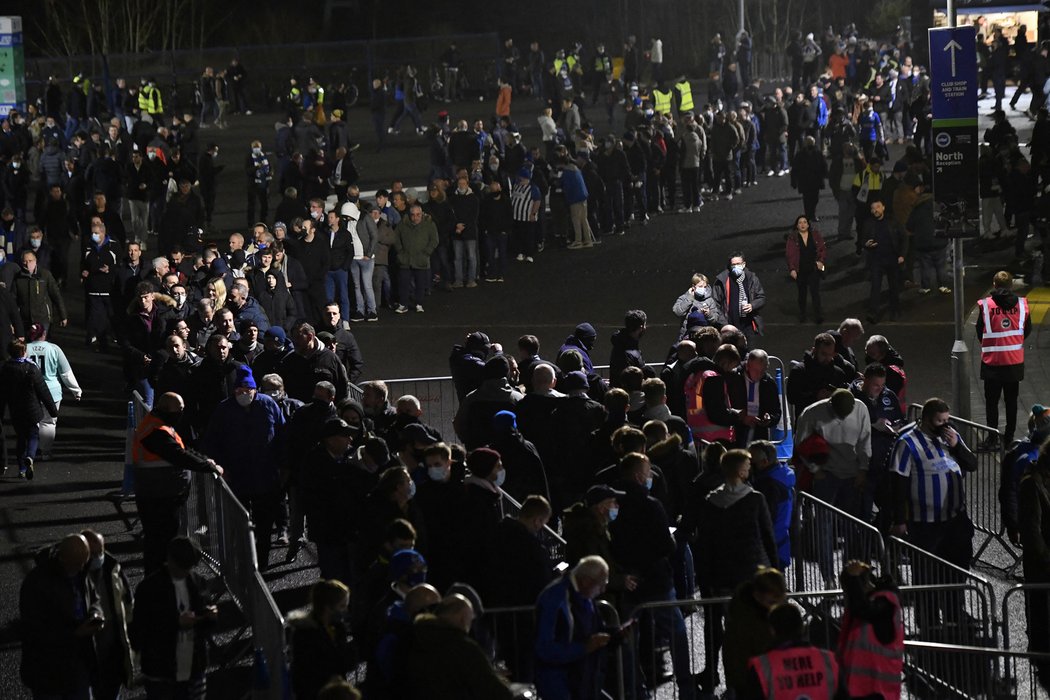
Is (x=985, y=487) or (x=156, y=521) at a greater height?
(x=156, y=521)

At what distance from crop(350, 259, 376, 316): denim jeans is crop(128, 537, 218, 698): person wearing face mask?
601 inches

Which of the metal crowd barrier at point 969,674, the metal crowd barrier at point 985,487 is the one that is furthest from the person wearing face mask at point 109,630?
the metal crowd barrier at point 985,487

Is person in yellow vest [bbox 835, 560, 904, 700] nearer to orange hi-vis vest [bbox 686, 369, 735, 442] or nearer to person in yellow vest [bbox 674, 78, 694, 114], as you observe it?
orange hi-vis vest [bbox 686, 369, 735, 442]

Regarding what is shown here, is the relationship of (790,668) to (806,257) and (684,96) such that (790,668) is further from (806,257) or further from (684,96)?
(684,96)

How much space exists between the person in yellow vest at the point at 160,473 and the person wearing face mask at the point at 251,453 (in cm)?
44

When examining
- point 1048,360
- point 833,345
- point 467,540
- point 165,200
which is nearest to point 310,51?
point 165,200

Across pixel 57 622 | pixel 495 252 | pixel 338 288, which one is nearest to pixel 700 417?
pixel 57 622

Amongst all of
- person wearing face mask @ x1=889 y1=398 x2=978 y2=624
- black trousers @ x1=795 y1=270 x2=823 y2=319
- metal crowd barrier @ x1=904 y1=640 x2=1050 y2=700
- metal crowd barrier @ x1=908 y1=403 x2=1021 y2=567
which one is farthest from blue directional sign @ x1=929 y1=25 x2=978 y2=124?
metal crowd barrier @ x1=904 y1=640 x2=1050 y2=700

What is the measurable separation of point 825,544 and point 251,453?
4.77 m

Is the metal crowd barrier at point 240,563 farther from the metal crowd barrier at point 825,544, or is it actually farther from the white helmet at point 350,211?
the white helmet at point 350,211

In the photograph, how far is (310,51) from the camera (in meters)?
53.2

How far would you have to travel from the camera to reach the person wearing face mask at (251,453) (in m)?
14.0

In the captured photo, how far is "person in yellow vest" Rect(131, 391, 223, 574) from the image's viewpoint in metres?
13.4

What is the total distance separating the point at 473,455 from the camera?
11125 mm
